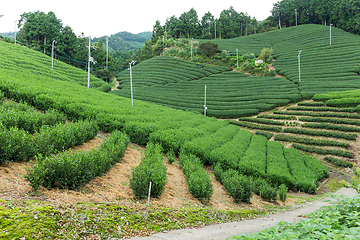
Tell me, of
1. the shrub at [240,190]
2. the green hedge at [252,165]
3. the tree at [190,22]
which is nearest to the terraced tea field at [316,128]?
the green hedge at [252,165]

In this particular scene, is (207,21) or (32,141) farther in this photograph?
(207,21)

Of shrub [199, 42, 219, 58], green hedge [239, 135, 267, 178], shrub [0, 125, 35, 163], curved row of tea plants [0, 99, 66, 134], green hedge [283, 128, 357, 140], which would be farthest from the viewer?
shrub [199, 42, 219, 58]

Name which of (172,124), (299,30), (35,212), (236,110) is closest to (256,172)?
(172,124)

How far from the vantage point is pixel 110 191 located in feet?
24.7

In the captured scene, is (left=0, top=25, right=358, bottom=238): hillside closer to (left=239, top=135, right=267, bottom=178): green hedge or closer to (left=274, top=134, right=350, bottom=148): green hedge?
(left=239, top=135, right=267, bottom=178): green hedge

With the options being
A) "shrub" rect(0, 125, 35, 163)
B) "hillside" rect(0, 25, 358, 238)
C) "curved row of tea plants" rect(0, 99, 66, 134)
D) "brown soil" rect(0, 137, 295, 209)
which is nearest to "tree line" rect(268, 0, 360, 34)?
"hillside" rect(0, 25, 358, 238)

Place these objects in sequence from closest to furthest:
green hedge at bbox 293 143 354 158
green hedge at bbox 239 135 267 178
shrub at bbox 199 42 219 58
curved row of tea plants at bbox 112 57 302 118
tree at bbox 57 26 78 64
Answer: green hedge at bbox 239 135 267 178
green hedge at bbox 293 143 354 158
curved row of tea plants at bbox 112 57 302 118
tree at bbox 57 26 78 64
shrub at bbox 199 42 219 58

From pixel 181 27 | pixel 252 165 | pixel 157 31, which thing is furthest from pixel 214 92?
pixel 181 27

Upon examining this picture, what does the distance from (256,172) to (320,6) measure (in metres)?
98.4

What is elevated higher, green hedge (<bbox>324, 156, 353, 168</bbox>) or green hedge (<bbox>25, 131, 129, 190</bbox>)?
green hedge (<bbox>25, 131, 129, 190</bbox>)

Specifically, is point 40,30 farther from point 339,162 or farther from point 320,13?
point 320,13

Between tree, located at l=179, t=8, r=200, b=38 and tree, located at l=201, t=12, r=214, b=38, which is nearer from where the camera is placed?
tree, located at l=179, t=8, r=200, b=38

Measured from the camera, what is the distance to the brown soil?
5.72m

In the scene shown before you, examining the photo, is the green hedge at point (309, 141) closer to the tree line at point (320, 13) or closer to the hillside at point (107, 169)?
the hillside at point (107, 169)
